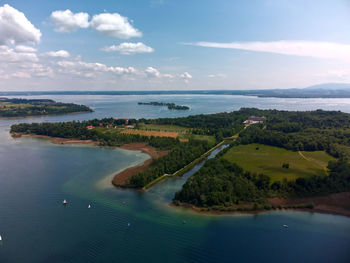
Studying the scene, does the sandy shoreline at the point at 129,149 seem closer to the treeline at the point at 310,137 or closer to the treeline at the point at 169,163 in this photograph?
the treeline at the point at 169,163

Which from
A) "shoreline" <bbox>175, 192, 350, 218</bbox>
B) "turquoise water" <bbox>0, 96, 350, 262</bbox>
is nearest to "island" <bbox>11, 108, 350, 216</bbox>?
"shoreline" <bbox>175, 192, 350, 218</bbox>

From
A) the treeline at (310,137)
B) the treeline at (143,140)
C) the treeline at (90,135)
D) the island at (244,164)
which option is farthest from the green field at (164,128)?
the treeline at (310,137)

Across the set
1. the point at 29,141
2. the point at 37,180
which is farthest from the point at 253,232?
the point at 29,141

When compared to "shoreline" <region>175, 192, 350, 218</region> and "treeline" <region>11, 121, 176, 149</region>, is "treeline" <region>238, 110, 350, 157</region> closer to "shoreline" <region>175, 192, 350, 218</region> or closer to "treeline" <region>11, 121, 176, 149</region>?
"shoreline" <region>175, 192, 350, 218</region>

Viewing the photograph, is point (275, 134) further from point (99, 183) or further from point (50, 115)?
point (50, 115)

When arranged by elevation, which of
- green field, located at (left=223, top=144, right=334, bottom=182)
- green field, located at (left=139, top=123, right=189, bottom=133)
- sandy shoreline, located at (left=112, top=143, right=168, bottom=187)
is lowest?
sandy shoreline, located at (left=112, top=143, right=168, bottom=187)

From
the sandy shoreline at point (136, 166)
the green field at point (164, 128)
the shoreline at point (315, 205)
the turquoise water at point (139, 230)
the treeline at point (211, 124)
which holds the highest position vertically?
the treeline at point (211, 124)
